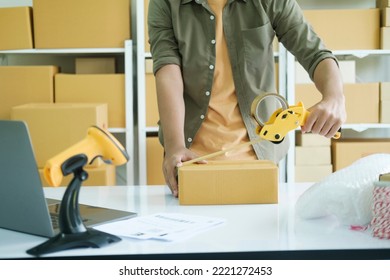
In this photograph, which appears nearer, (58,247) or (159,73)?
(58,247)

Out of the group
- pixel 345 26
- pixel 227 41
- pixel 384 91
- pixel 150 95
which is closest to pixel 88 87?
pixel 150 95

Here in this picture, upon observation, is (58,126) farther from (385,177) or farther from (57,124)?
(385,177)

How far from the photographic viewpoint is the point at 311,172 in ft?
9.39

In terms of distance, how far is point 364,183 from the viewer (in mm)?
1047

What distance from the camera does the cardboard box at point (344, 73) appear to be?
286 centimetres

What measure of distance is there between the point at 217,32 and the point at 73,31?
131cm

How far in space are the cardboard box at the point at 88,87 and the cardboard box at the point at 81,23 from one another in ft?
0.54

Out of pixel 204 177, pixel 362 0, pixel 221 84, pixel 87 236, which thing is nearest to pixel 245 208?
pixel 204 177

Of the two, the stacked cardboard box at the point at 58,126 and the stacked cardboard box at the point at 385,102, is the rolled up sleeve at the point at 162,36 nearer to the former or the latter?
the stacked cardboard box at the point at 58,126

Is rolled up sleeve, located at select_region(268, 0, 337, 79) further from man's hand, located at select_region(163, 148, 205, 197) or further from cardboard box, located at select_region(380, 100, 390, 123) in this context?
cardboard box, located at select_region(380, 100, 390, 123)

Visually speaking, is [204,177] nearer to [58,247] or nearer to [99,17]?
[58,247]

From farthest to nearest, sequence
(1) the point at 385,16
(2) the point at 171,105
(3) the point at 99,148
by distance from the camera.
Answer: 1. (1) the point at 385,16
2. (2) the point at 171,105
3. (3) the point at 99,148

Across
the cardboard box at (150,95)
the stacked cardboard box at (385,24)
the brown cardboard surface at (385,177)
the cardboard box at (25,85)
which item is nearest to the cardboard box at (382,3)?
the stacked cardboard box at (385,24)

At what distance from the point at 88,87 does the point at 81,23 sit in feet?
1.08
